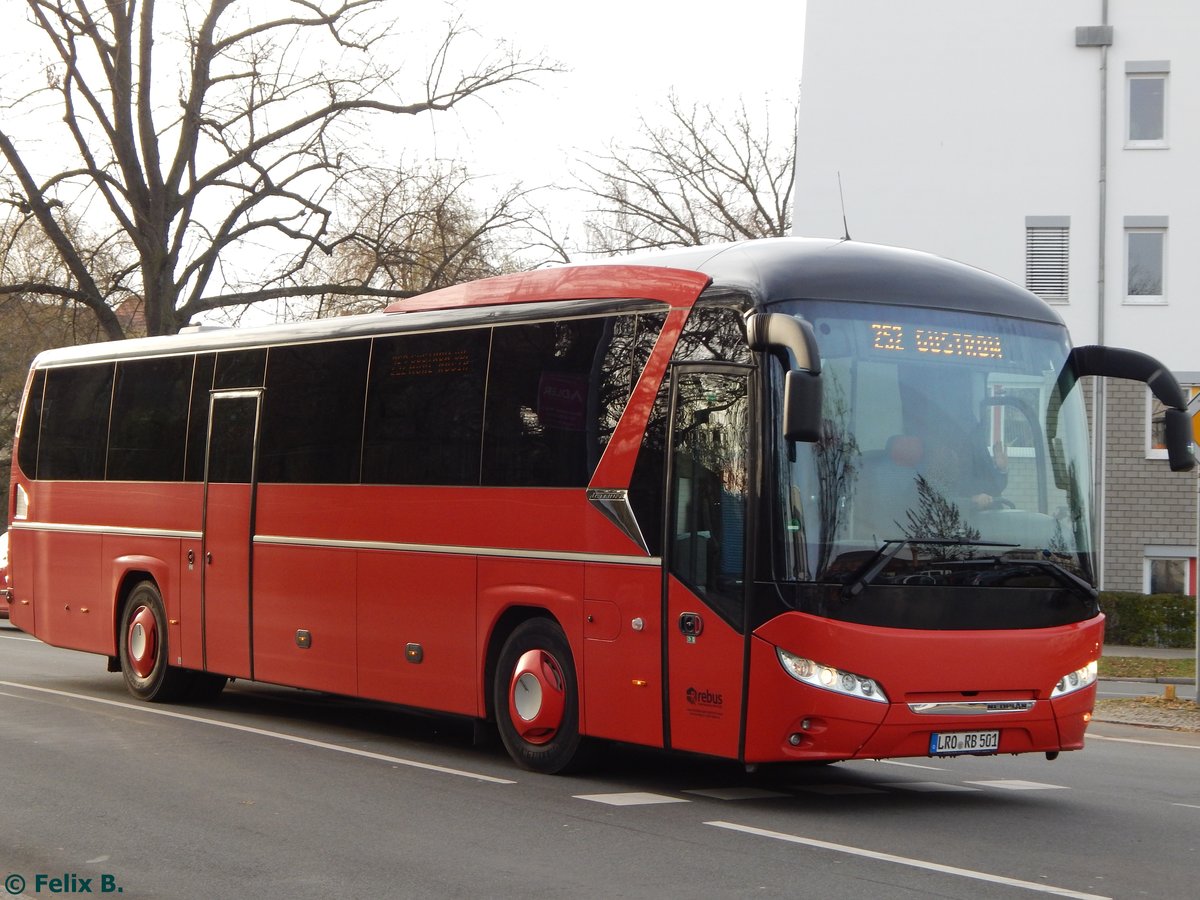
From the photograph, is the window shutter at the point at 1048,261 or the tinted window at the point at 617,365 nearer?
the tinted window at the point at 617,365

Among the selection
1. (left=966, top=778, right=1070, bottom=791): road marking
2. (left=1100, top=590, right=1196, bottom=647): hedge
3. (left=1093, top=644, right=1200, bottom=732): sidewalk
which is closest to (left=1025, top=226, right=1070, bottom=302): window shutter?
(left=1100, top=590, right=1196, bottom=647): hedge

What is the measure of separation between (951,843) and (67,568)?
1106 cm

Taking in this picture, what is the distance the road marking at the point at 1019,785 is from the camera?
36.3ft

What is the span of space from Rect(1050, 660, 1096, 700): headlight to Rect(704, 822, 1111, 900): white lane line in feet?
6.89

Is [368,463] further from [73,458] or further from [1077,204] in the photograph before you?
[1077,204]

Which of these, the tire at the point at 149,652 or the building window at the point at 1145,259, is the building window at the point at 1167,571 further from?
the tire at the point at 149,652

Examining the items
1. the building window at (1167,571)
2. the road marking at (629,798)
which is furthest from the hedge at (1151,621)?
the road marking at (629,798)

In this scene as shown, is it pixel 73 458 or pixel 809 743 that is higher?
pixel 73 458

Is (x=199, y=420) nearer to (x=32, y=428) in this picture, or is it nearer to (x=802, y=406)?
(x=32, y=428)

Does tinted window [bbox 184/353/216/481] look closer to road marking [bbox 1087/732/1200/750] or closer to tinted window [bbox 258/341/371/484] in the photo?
tinted window [bbox 258/341/371/484]

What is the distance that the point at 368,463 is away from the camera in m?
12.9

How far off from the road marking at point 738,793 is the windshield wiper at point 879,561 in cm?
165

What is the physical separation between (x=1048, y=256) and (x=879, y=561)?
85.2ft

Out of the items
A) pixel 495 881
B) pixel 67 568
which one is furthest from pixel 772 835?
pixel 67 568
